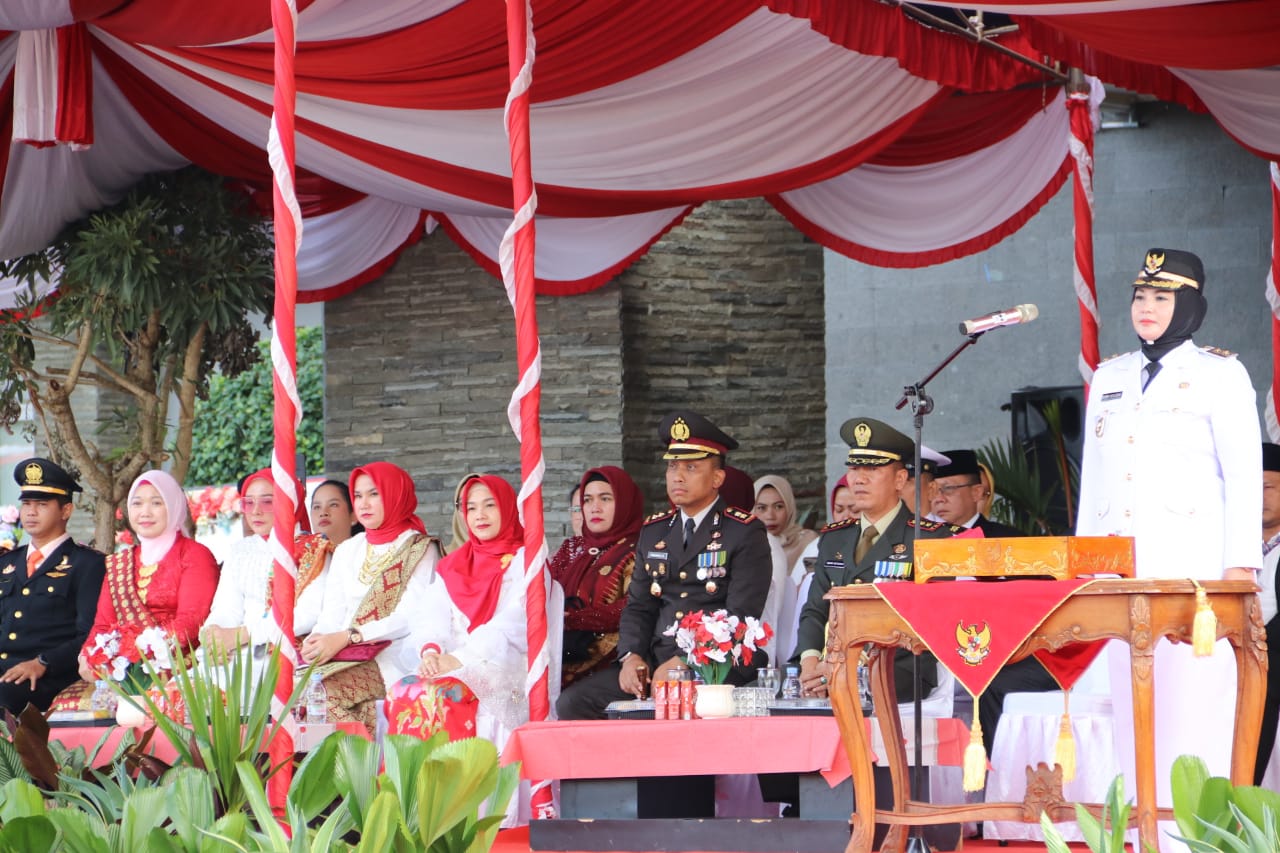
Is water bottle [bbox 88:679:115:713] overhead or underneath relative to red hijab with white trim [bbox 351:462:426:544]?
underneath

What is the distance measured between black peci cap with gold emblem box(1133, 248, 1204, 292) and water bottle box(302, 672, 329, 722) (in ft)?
9.99

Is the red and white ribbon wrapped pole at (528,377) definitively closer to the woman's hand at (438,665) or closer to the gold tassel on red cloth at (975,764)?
the woman's hand at (438,665)

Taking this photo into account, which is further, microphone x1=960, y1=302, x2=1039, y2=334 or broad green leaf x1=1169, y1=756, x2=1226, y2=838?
microphone x1=960, y1=302, x2=1039, y2=334

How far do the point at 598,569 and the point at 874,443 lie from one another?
1704 millimetres

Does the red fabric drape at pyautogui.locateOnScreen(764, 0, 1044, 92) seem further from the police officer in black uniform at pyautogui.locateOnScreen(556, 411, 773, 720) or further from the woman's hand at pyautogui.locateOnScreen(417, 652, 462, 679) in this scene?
the woman's hand at pyautogui.locateOnScreen(417, 652, 462, 679)

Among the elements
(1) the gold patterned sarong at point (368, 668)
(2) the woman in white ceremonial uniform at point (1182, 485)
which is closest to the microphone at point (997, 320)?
(2) the woman in white ceremonial uniform at point (1182, 485)

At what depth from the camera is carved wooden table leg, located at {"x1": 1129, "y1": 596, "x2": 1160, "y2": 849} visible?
3.70 m

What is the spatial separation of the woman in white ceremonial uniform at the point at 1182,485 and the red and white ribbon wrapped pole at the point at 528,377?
172 centimetres

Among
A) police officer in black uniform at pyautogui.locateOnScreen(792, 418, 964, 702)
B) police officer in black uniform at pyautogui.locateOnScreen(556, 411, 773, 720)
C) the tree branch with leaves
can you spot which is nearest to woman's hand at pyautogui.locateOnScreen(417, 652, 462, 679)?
police officer in black uniform at pyautogui.locateOnScreen(556, 411, 773, 720)

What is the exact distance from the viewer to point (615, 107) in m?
6.74

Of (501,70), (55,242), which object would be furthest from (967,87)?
(55,242)

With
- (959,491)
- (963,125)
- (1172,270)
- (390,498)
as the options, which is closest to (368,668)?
(390,498)

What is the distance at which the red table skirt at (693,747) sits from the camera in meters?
4.54

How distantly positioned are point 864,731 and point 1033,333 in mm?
5424
